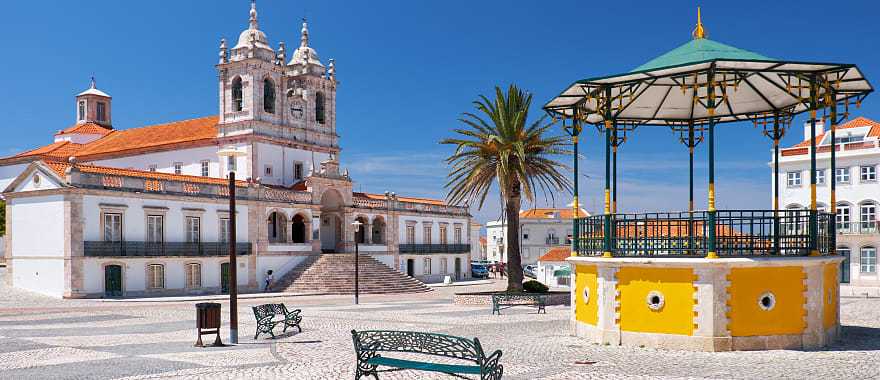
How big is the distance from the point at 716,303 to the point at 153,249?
31451mm

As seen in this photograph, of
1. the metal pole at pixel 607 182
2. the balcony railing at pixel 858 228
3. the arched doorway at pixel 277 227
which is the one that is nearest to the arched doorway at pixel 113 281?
the arched doorway at pixel 277 227

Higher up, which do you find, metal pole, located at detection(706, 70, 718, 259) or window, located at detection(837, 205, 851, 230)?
metal pole, located at detection(706, 70, 718, 259)

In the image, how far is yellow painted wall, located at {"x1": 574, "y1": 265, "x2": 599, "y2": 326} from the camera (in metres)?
16.5

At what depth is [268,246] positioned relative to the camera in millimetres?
46750

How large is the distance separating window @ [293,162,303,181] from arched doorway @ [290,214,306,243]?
178 inches

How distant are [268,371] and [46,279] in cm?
2866

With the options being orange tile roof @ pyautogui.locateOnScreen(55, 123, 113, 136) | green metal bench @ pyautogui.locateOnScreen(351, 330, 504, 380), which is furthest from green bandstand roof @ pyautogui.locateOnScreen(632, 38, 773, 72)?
orange tile roof @ pyautogui.locateOnScreen(55, 123, 113, 136)

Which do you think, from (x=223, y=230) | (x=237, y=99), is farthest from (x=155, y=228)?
(x=237, y=99)

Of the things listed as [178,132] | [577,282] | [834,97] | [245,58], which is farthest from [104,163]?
[834,97]

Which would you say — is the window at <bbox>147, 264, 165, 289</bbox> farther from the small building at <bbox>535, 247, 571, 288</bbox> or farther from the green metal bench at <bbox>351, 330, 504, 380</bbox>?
the green metal bench at <bbox>351, 330, 504, 380</bbox>

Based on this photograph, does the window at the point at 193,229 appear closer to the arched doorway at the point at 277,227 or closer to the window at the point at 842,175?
the arched doorway at the point at 277,227

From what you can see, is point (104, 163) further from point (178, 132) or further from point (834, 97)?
point (834, 97)

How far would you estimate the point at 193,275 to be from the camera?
42.6 m

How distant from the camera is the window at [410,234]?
58.5 meters
